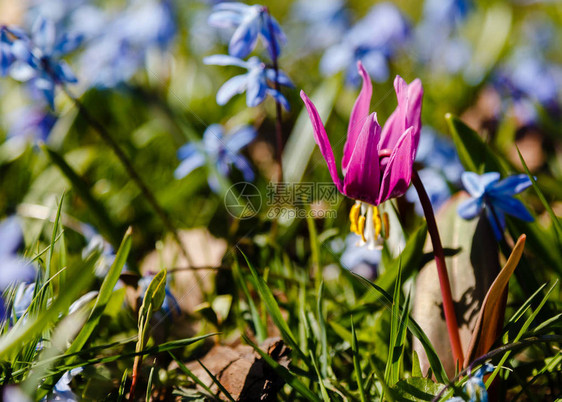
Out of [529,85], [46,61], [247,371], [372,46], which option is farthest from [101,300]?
[529,85]

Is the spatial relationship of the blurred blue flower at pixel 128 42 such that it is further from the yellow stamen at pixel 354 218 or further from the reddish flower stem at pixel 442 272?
the reddish flower stem at pixel 442 272

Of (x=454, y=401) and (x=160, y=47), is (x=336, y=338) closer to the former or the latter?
(x=454, y=401)

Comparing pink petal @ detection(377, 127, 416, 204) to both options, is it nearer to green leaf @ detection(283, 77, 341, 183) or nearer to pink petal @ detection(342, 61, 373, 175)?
pink petal @ detection(342, 61, 373, 175)

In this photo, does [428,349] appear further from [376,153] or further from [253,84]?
[253,84]

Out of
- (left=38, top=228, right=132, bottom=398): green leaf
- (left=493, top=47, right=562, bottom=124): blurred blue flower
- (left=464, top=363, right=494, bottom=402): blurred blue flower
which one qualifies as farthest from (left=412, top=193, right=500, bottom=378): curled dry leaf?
(left=493, top=47, right=562, bottom=124): blurred blue flower

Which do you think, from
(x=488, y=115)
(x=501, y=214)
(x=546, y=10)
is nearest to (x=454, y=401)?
(x=501, y=214)

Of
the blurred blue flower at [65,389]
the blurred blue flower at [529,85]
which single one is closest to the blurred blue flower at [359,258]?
the blurred blue flower at [65,389]
